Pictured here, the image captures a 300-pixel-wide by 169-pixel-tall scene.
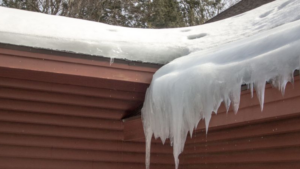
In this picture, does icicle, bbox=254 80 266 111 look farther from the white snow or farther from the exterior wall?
the exterior wall

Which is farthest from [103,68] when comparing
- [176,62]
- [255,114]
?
[255,114]

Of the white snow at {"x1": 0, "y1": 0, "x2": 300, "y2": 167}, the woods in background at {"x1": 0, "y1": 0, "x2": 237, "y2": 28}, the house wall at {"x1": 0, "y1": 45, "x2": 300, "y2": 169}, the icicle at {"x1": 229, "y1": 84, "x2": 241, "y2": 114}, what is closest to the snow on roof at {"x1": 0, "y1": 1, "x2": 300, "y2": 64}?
the white snow at {"x1": 0, "y1": 0, "x2": 300, "y2": 167}

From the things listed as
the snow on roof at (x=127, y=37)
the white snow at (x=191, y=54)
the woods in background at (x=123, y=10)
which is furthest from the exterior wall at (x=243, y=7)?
the woods in background at (x=123, y=10)

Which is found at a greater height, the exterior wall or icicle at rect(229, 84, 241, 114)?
the exterior wall

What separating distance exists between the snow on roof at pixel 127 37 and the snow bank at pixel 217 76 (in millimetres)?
143

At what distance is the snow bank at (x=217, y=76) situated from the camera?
240 centimetres

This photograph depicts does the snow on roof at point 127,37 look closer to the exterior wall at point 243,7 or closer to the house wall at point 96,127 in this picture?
the house wall at point 96,127

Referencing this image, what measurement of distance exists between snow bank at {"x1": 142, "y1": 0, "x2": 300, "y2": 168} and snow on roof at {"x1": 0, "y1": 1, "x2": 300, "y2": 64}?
14 cm

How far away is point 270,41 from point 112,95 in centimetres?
166

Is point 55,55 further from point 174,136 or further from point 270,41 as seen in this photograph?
point 270,41

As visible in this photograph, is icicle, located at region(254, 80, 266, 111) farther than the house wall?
No

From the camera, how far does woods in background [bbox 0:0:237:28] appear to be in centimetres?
1473

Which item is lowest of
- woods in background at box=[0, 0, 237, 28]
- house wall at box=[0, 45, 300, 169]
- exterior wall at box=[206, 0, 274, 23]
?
house wall at box=[0, 45, 300, 169]

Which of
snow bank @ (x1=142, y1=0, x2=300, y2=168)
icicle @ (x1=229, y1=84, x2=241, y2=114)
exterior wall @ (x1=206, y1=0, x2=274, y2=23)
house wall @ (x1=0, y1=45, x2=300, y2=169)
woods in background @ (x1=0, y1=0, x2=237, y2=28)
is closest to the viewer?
snow bank @ (x1=142, y1=0, x2=300, y2=168)
